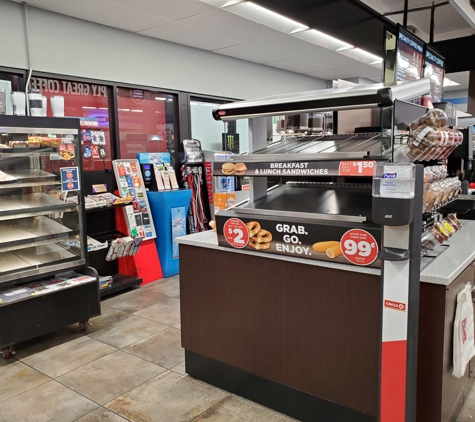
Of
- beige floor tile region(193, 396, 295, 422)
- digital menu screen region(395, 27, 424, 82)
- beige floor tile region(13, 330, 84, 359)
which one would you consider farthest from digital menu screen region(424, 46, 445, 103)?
beige floor tile region(13, 330, 84, 359)

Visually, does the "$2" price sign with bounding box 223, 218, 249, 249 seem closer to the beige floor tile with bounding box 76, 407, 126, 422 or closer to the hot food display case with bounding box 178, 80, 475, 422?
the hot food display case with bounding box 178, 80, 475, 422

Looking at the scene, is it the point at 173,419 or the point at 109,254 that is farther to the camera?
the point at 109,254

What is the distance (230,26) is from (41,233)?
3284 millimetres

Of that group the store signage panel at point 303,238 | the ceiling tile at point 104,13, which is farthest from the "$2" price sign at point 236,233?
the ceiling tile at point 104,13

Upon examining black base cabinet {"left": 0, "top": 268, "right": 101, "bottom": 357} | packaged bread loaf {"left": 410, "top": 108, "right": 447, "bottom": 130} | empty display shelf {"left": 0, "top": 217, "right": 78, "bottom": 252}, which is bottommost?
black base cabinet {"left": 0, "top": 268, "right": 101, "bottom": 357}

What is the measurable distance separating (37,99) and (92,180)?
54.9 inches

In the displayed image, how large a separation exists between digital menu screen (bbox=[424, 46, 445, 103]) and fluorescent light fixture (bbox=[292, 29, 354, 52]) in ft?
4.57

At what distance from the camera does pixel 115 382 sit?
312 centimetres

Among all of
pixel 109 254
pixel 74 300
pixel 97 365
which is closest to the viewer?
pixel 97 365

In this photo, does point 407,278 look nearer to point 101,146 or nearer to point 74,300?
point 74,300

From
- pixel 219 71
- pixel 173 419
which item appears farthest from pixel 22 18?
pixel 173 419

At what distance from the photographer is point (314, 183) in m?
3.09

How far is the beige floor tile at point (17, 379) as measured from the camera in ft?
9.89

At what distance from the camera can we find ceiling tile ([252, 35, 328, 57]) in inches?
239
